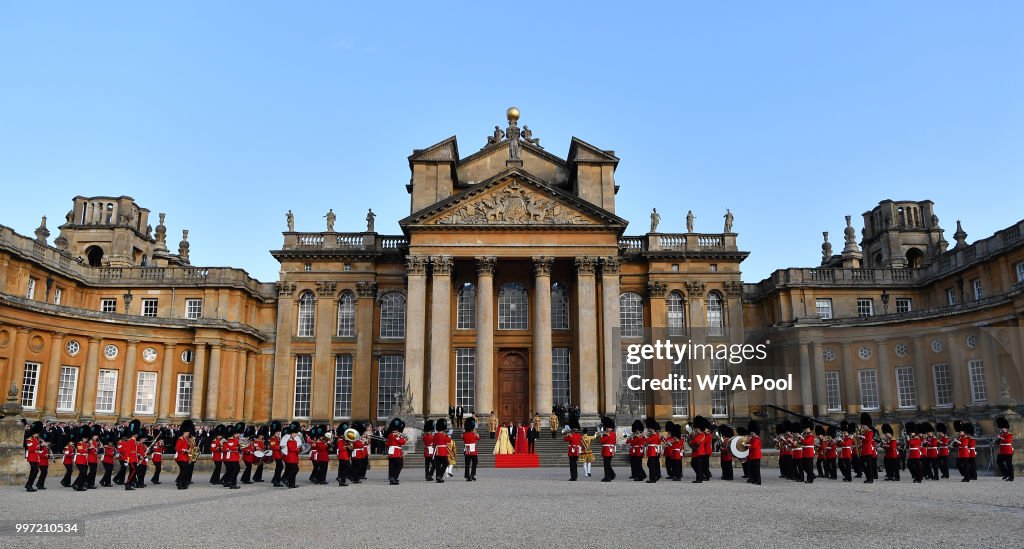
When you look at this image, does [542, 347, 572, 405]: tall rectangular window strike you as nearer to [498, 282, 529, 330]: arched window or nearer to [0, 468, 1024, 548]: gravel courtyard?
[498, 282, 529, 330]: arched window

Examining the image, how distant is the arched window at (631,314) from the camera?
4247cm

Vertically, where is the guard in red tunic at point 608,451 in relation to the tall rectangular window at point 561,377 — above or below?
below

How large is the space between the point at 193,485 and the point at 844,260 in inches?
2005

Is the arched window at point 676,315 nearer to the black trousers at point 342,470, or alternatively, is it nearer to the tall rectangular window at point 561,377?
the tall rectangular window at point 561,377

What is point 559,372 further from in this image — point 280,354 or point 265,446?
point 265,446

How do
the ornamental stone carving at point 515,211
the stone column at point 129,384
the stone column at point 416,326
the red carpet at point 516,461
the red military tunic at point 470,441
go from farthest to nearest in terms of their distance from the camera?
the stone column at point 129,384, the ornamental stone carving at point 515,211, the stone column at point 416,326, the red carpet at point 516,461, the red military tunic at point 470,441

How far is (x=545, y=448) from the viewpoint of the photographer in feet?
106

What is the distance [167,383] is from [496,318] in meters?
17.7

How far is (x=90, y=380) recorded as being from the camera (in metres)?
39.3

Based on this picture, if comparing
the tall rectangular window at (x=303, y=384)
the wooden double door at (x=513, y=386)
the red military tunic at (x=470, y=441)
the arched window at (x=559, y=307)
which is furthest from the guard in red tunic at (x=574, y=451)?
the tall rectangular window at (x=303, y=384)

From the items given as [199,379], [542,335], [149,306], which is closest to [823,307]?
[542,335]

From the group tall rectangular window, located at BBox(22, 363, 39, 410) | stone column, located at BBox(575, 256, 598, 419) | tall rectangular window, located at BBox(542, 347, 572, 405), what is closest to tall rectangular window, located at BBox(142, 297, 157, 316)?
tall rectangular window, located at BBox(22, 363, 39, 410)

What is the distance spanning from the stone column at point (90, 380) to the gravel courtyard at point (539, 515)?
21480 millimetres

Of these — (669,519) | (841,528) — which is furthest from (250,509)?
(841,528)
